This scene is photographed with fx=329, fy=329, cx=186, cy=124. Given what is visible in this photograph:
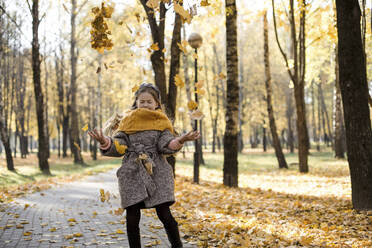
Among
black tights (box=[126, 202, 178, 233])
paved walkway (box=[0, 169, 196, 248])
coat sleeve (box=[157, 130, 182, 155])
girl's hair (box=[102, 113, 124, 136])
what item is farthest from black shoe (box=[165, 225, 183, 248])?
girl's hair (box=[102, 113, 124, 136])

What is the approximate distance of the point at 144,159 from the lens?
126 inches

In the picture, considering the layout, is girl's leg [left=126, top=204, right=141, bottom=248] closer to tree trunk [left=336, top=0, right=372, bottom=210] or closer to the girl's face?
the girl's face

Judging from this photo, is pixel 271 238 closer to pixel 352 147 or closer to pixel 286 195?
pixel 352 147

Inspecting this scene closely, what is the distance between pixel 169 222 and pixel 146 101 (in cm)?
129

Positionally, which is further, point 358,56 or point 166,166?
point 358,56

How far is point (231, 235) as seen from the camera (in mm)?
4383

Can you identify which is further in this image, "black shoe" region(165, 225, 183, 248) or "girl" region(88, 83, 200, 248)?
"black shoe" region(165, 225, 183, 248)

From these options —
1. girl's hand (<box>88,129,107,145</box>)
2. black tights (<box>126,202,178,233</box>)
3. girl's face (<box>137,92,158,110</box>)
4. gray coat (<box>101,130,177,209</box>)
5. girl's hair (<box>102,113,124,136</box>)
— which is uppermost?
girl's face (<box>137,92,158,110</box>)

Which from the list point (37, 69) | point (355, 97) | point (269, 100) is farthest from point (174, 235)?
point (269, 100)

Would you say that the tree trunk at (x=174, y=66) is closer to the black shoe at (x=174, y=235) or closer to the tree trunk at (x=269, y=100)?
the black shoe at (x=174, y=235)

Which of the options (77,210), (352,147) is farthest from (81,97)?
(352,147)

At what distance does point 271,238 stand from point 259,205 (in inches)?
106

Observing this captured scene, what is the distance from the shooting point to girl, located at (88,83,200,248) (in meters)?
3.19

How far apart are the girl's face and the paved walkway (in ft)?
5.87
